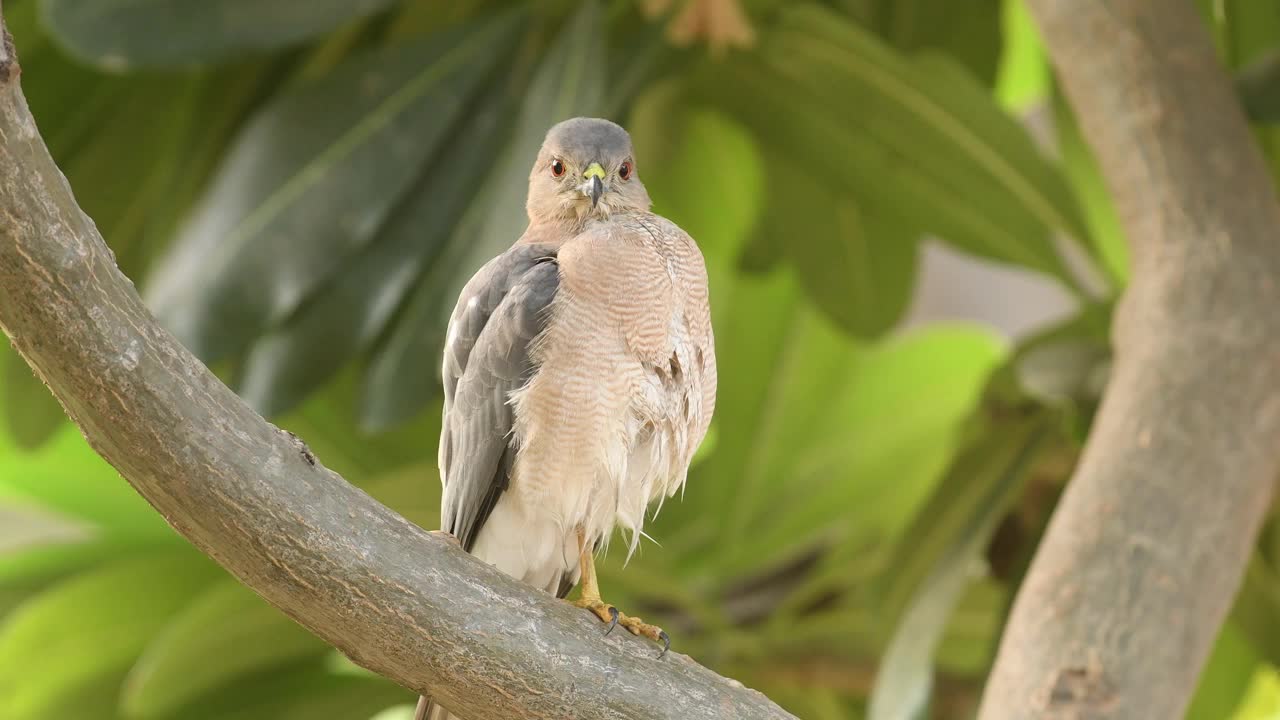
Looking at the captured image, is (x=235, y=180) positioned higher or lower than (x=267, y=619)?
higher

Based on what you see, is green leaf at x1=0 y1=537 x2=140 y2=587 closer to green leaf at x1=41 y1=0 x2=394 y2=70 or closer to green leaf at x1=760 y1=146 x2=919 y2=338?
green leaf at x1=41 y1=0 x2=394 y2=70

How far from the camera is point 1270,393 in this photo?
5.79 feet

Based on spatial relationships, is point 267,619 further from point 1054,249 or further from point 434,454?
point 1054,249

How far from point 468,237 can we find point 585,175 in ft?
2.80

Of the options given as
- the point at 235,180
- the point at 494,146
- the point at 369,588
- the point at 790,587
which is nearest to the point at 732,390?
the point at 790,587

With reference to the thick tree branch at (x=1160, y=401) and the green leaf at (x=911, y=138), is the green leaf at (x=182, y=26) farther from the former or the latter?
the thick tree branch at (x=1160, y=401)

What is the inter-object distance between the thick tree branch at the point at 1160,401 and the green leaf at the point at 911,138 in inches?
12.4

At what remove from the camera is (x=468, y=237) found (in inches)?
81.3

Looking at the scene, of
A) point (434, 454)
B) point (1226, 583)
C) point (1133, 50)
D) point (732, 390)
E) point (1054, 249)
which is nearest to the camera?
point (1226, 583)

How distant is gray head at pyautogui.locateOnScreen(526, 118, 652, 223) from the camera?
121 cm

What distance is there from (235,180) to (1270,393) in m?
1.51

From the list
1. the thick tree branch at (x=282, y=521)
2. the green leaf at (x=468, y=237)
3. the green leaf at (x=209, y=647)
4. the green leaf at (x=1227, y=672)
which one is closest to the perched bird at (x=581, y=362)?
the thick tree branch at (x=282, y=521)

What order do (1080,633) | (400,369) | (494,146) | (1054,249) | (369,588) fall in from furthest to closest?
(1054,249) → (494,146) → (400,369) → (1080,633) → (369,588)

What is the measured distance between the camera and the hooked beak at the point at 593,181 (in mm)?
1230
